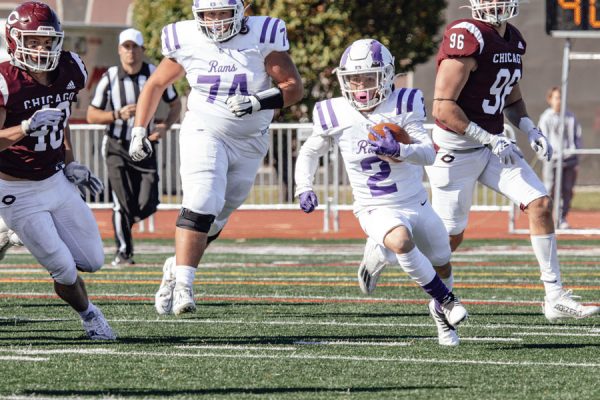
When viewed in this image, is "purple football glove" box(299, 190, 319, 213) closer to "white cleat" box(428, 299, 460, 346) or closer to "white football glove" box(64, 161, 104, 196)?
"white cleat" box(428, 299, 460, 346)

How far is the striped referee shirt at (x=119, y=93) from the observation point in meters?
11.2

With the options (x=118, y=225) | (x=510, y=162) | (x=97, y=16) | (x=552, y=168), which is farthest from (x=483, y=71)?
(x=97, y=16)

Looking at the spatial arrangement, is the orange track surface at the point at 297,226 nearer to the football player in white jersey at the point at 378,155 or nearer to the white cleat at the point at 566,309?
the white cleat at the point at 566,309

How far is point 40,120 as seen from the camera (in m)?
6.11

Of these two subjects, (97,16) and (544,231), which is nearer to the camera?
(544,231)

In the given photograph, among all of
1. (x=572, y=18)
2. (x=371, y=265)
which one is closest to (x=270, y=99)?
(x=371, y=265)

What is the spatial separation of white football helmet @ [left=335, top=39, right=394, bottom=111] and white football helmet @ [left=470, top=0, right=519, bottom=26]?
105 centimetres

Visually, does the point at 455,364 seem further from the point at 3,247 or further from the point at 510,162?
the point at 3,247

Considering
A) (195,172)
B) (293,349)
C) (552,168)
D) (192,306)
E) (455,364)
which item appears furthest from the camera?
(552,168)

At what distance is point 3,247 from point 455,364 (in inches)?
135

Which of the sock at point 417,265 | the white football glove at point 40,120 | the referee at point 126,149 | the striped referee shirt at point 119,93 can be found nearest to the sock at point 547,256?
the sock at point 417,265

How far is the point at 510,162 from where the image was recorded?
24.3ft

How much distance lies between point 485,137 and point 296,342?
1.62 meters

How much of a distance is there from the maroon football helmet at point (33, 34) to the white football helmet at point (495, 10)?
235 cm
